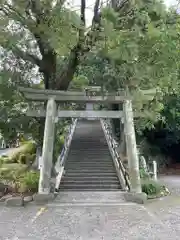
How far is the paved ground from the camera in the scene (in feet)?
25.1

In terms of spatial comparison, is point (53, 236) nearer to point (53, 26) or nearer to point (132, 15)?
point (53, 26)

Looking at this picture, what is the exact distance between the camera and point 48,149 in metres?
13.3

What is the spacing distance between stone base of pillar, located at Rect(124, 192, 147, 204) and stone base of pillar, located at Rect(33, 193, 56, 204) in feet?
8.48

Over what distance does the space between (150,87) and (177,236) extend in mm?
9524

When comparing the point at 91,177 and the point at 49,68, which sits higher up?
Answer: the point at 49,68

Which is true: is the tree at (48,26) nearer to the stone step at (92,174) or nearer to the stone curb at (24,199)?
the stone step at (92,174)

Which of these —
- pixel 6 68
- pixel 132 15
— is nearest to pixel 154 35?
pixel 132 15

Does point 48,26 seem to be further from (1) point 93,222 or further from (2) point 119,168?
(2) point 119,168

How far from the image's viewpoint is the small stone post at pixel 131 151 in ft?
41.2

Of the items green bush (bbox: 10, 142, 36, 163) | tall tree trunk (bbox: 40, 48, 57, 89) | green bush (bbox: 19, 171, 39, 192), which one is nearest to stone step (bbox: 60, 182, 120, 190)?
green bush (bbox: 19, 171, 39, 192)

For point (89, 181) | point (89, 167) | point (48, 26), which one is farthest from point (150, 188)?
point (48, 26)

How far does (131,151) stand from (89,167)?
3520 mm

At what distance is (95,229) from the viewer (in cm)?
813

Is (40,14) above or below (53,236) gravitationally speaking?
above
